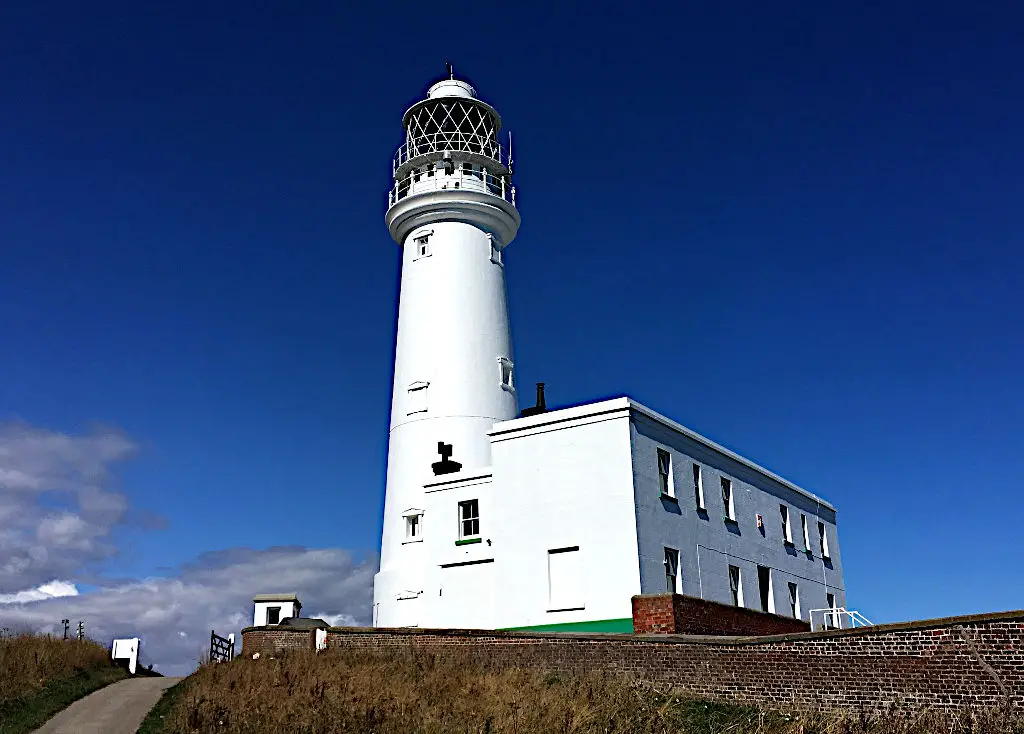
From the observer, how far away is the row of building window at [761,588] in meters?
25.5

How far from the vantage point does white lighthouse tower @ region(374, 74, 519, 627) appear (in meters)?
31.1

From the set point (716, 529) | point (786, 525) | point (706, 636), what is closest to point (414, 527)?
point (716, 529)

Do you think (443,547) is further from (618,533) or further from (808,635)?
(808,635)

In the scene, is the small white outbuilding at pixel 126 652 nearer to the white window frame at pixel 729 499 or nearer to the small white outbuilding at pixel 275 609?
the small white outbuilding at pixel 275 609

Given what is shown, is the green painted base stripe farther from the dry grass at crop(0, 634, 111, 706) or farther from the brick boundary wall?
the dry grass at crop(0, 634, 111, 706)

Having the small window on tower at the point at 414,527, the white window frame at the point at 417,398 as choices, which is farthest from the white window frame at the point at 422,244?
the small window on tower at the point at 414,527

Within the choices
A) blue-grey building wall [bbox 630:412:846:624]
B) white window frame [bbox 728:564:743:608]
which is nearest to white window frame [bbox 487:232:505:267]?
blue-grey building wall [bbox 630:412:846:624]

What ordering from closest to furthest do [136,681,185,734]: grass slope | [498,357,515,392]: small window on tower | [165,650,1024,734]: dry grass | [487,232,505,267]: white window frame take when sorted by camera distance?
[165,650,1024,734]: dry grass
[136,681,185,734]: grass slope
[498,357,515,392]: small window on tower
[487,232,505,267]: white window frame

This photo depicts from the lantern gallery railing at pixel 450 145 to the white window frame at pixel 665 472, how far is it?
15.1 metres

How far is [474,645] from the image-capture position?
21.7m

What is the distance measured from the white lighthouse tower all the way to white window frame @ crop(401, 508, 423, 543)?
0.12 feet

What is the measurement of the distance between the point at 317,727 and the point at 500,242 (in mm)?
23966

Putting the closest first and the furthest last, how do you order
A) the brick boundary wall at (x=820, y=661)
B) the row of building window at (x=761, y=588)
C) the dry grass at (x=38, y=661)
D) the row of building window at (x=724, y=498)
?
the brick boundary wall at (x=820, y=661) → the dry grass at (x=38, y=661) → the row of building window at (x=761, y=588) → the row of building window at (x=724, y=498)

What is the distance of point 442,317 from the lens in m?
33.8
